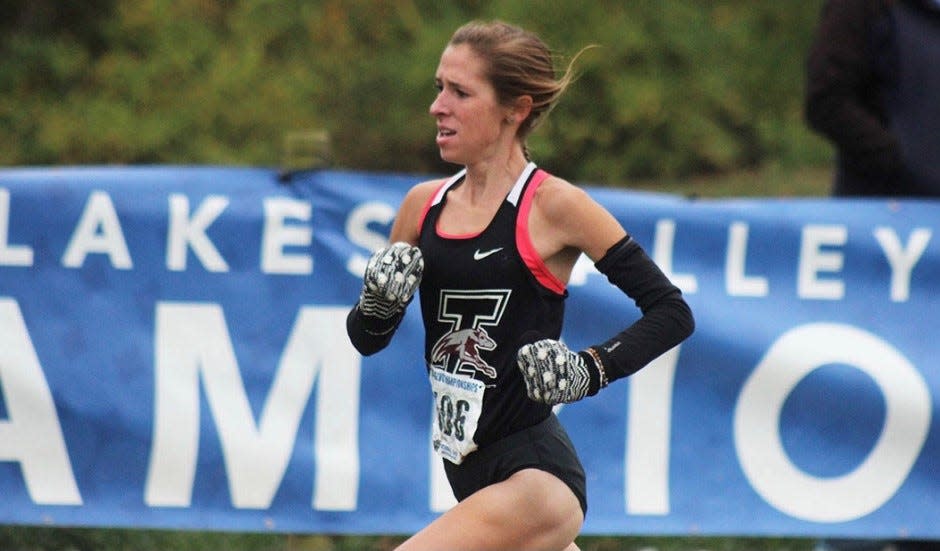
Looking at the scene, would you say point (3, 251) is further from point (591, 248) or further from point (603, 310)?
point (591, 248)

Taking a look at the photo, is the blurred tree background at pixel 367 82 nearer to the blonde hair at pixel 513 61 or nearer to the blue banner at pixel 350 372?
the blue banner at pixel 350 372

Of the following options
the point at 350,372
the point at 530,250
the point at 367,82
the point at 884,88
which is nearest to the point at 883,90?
the point at 884,88

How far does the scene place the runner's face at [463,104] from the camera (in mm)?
3777

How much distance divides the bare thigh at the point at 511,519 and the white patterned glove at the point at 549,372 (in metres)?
0.28

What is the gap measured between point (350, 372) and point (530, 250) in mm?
1747

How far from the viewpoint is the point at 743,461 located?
17.6 ft

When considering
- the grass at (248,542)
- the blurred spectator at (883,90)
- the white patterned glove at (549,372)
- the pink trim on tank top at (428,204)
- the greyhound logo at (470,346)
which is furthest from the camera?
the blurred spectator at (883,90)

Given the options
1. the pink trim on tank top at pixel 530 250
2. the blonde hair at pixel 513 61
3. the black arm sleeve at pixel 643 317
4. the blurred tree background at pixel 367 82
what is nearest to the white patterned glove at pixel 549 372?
the black arm sleeve at pixel 643 317

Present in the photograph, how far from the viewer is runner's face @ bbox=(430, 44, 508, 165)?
12.4 feet

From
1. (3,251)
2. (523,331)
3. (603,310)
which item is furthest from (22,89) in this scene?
(523,331)

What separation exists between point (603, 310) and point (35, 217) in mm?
2027

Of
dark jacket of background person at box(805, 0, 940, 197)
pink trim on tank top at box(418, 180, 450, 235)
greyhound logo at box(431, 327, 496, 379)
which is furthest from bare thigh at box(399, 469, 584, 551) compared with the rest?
dark jacket of background person at box(805, 0, 940, 197)

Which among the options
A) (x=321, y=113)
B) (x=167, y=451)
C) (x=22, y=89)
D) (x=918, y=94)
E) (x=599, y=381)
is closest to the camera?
(x=599, y=381)

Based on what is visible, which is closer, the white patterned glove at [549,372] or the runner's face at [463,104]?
the white patterned glove at [549,372]
